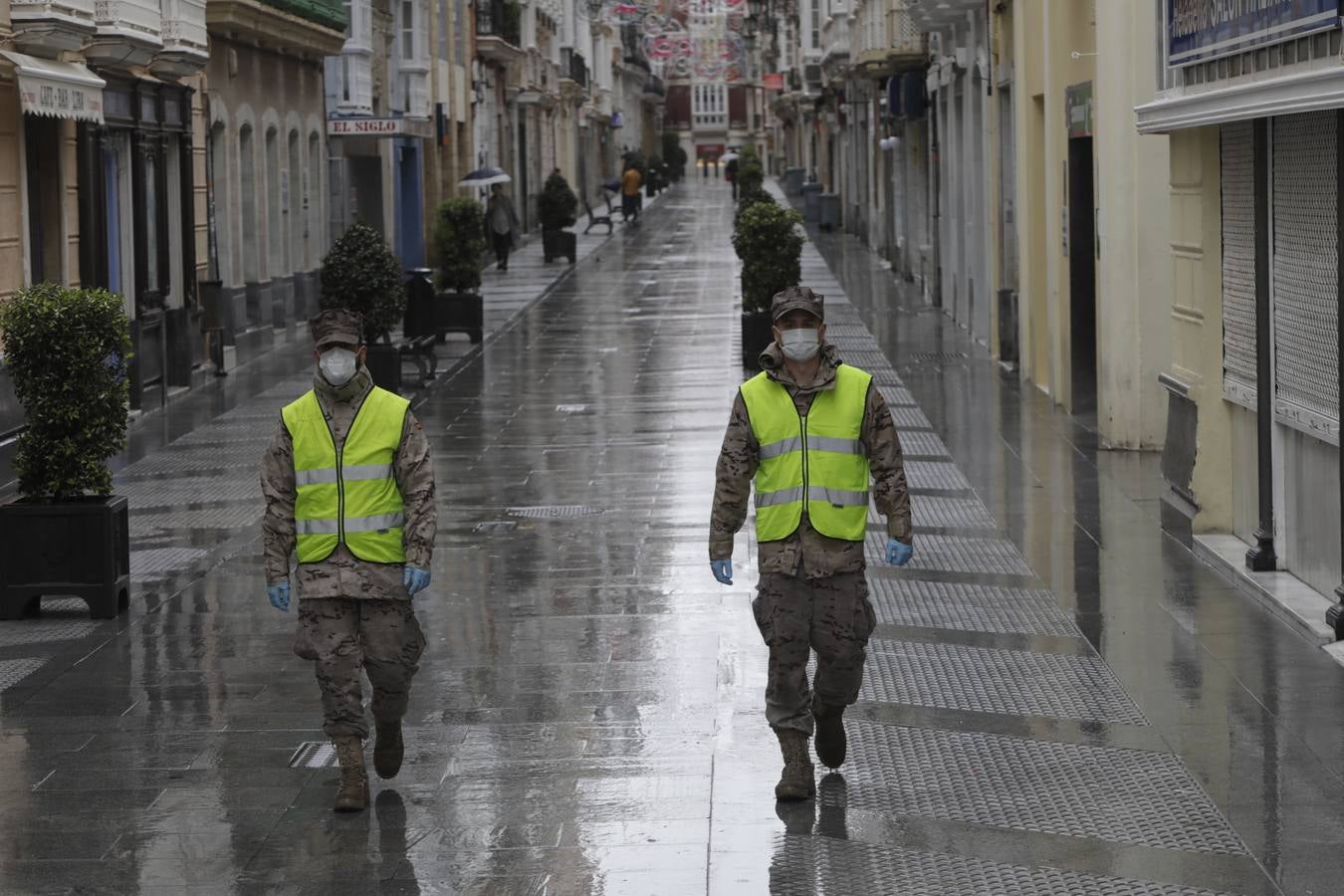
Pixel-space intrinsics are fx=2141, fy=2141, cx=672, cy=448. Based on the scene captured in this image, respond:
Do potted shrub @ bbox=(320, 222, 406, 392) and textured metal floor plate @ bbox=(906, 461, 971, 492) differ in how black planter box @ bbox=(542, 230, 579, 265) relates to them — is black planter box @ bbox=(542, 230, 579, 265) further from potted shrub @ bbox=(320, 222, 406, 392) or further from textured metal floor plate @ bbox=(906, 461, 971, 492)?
textured metal floor plate @ bbox=(906, 461, 971, 492)

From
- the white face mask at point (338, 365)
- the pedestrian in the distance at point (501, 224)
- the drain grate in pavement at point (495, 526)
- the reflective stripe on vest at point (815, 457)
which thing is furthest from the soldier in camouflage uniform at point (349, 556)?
the pedestrian in the distance at point (501, 224)

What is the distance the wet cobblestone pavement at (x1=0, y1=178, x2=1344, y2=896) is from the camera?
255 inches

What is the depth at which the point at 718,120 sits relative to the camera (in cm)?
15250

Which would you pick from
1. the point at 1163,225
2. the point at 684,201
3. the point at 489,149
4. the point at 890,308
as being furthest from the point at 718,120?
the point at 1163,225

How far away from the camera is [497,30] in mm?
49125

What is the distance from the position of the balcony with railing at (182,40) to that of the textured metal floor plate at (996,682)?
45.3ft

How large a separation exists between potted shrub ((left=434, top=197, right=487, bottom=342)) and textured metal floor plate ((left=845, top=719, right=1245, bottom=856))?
17576 mm

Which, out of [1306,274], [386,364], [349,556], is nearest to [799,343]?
[349,556]

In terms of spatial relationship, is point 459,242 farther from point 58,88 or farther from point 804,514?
point 804,514

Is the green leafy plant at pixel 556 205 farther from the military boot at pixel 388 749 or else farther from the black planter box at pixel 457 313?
the military boot at pixel 388 749

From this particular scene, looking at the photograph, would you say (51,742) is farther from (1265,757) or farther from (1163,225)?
(1163,225)

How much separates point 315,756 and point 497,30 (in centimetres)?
4278

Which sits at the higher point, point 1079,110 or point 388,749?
point 1079,110

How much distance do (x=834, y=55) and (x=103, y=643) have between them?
129 ft
